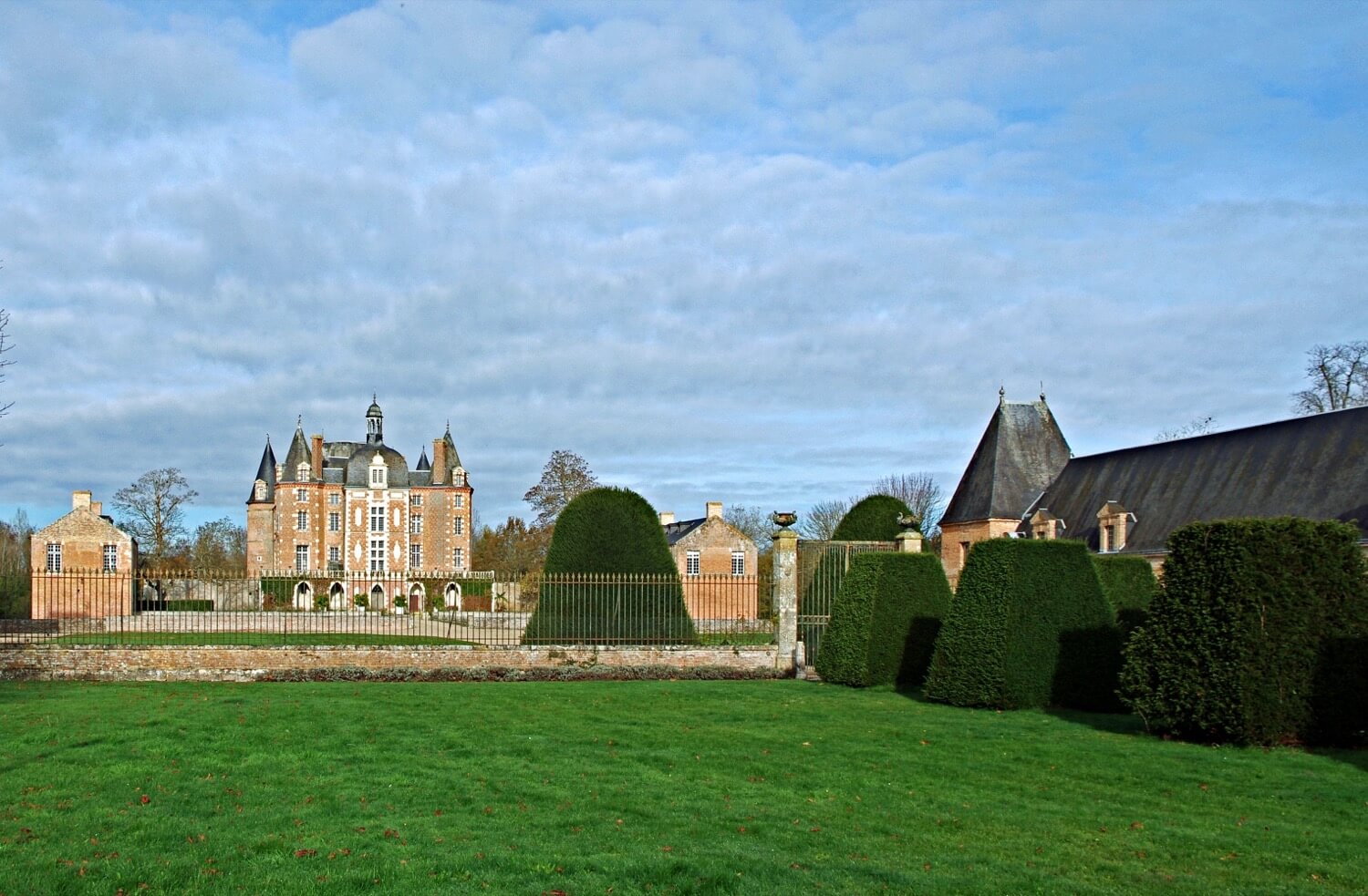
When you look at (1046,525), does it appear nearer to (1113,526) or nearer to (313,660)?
(1113,526)

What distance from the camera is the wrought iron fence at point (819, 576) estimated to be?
19.8 m

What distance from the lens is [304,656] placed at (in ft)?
57.6

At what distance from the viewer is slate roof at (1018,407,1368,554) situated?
25812 mm

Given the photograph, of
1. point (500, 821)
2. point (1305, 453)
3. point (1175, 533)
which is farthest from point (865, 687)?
point (1305, 453)

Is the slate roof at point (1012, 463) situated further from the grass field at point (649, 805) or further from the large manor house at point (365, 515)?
the large manor house at point (365, 515)

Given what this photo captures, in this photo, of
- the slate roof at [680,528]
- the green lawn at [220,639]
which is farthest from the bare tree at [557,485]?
the green lawn at [220,639]

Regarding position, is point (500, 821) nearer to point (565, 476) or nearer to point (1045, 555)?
point (1045, 555)

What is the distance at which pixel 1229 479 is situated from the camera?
28.7 meters

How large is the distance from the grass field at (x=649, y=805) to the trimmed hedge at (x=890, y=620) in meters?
4.36

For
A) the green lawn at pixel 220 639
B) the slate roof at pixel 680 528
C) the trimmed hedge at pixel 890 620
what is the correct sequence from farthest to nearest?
the slate roof at pixel 680 528, the green lawn at pixel 220 639, the trimmed hedge at pixel 890 620

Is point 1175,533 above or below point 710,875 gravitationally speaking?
above

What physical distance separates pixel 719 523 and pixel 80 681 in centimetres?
3151

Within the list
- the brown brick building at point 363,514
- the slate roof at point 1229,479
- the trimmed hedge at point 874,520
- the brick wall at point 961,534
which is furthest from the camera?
the brown brick building at point 363,514

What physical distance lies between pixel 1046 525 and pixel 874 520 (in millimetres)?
13541
